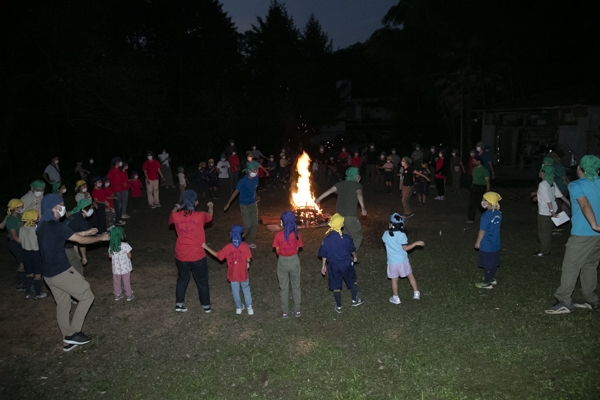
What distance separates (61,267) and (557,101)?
2737 centimetres

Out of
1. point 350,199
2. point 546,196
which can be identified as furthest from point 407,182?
point 350,199

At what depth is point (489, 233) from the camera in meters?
8.04

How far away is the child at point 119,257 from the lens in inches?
306

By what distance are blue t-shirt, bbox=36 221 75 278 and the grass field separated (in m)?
1.26

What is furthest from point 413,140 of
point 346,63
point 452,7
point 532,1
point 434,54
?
point 346,63

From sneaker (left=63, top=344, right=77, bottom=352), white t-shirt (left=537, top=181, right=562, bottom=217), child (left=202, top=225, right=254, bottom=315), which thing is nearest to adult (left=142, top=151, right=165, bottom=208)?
child (left=202, top=225, right=254, bottom=315)

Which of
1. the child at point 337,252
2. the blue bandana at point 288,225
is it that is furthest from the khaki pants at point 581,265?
the blue bandana at point 288,225

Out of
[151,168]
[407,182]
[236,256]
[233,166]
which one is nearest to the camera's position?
[236,256]

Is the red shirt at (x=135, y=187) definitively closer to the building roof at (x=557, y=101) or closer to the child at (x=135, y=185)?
the child at (x=135, y=185)

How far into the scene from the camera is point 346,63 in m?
54.5

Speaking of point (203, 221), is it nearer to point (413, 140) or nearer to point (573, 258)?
point (573, 258)

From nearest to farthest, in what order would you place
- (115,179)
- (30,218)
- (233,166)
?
(30,218)
(115,179)
(233,166)

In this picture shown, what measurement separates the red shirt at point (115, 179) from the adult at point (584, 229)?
37.5ft

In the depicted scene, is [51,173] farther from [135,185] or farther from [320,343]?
[320,343]
